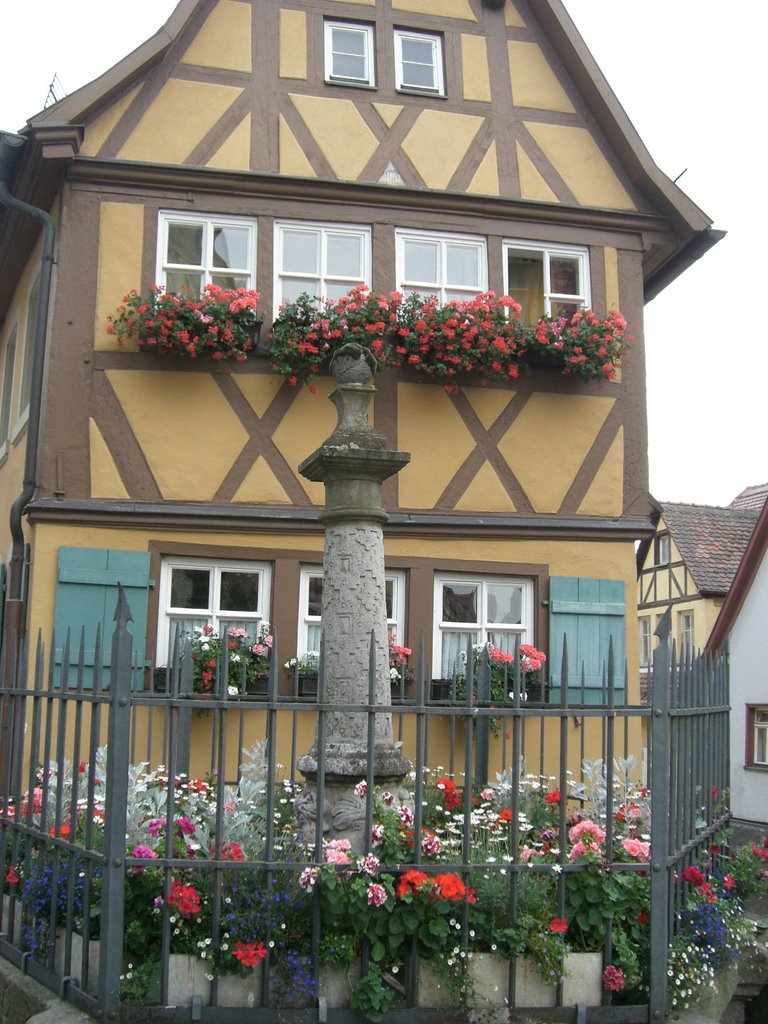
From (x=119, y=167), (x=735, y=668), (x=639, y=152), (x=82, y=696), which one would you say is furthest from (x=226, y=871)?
(x=735, y=668)

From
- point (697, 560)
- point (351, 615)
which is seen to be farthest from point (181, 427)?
point (697, 560)

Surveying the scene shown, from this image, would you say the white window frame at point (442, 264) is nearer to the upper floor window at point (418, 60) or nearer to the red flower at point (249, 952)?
the upper floor window at point (418, 60)

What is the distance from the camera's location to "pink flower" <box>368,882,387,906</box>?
484cm

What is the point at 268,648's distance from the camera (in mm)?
10195

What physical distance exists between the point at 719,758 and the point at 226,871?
3084mm

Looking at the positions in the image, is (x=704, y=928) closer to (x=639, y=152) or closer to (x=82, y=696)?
(x=82, y=696)

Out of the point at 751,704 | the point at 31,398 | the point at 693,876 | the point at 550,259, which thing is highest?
the point at 550,259

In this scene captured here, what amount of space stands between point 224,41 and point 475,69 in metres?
2.41

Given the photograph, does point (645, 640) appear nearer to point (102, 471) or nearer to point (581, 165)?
point (581, 165)

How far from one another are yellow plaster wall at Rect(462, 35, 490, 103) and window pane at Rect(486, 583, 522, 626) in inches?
184

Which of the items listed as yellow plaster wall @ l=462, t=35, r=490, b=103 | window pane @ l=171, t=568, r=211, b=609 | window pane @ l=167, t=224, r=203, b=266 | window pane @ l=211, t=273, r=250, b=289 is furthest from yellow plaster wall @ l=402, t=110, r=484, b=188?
window pane @ l=171, t=568, r=211, b=609

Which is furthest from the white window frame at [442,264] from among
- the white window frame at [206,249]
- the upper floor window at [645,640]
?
the upper floor window at [645,640]

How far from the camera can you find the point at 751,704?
806 inches

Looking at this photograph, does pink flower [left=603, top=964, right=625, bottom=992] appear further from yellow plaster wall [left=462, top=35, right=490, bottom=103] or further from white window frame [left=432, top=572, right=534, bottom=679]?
yellow plaster wall [left=462, top=35, right=490, bottom=103]
